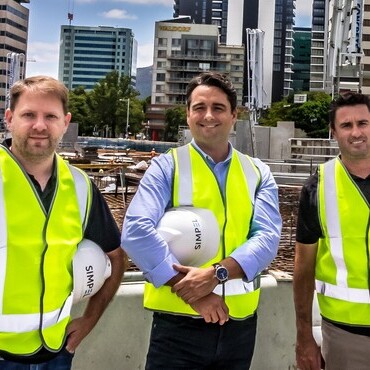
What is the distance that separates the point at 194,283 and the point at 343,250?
0.77m

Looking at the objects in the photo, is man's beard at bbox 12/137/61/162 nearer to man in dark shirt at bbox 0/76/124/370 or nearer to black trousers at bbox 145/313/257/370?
man in dark shirt at bbox 0/76/124/370

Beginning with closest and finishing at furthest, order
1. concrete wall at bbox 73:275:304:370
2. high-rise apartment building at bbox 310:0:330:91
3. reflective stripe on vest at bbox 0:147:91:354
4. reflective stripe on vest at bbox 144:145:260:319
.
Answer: reflective stripe on vest at bbox 0:147:91:354
reflective stripe on vest at bbox 144:145:260:319
concrete wall at bbox 73:275:304:370
high-rise apartment building at bbox 310:0:330:91

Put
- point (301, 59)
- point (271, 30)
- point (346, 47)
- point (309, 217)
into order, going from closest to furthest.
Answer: point (309, 217) → point (346, 47) → point (271, 30) → point (301, 59)

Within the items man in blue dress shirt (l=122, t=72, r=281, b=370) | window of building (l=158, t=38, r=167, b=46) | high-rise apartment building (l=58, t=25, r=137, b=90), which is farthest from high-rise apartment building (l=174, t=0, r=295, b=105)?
man in blue dress shirt (l=122, t=72, r=281, b=370)

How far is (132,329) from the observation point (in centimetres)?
329

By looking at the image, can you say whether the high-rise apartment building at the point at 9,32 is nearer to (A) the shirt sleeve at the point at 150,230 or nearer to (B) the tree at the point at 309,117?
(B) the tree at the point at 309,117

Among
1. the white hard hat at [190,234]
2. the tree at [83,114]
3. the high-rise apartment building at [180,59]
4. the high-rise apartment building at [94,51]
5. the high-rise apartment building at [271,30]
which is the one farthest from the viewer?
the high-rise apartment building at [94,51]

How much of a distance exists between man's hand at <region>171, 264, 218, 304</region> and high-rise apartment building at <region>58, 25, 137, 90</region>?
174 metres

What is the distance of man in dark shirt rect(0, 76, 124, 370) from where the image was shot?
83.2 inches

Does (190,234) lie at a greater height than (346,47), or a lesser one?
lesser

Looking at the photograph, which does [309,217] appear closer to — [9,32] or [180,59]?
[180,59]

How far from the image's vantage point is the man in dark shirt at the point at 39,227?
211 cm

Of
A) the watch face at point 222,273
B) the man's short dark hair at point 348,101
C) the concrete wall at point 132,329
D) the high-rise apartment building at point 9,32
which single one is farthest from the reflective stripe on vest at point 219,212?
the high-rise apartment building at point 9,32

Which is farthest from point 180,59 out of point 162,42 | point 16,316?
point 16,316
